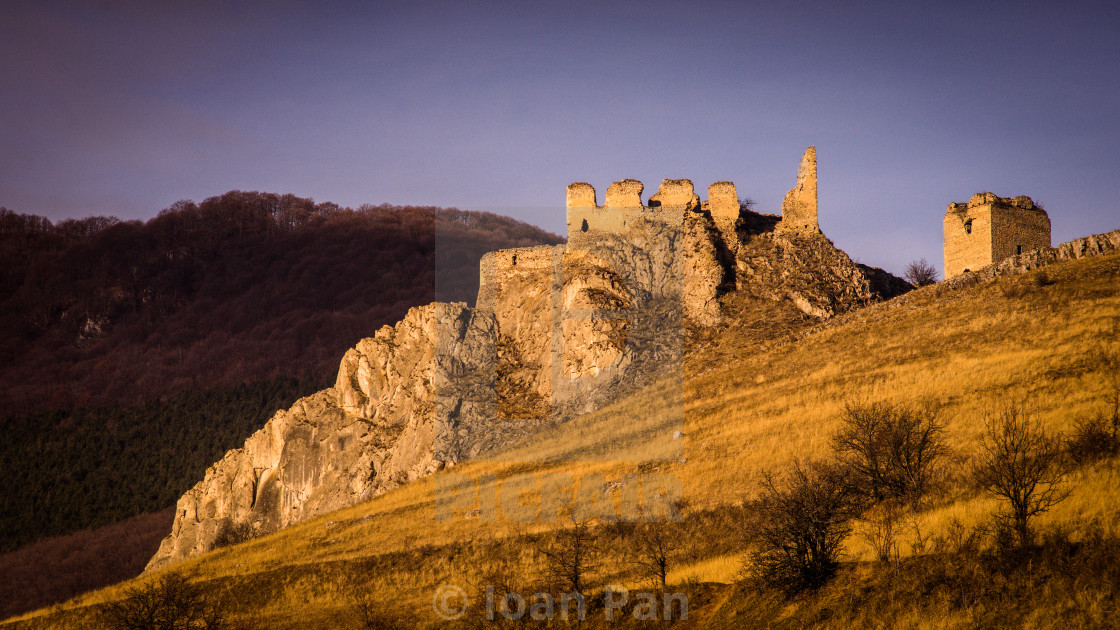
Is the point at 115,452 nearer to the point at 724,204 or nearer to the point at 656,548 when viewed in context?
the point at 724,204

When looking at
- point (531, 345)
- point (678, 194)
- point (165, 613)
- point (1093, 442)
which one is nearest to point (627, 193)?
point (678, 194)

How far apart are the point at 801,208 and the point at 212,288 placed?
269ft

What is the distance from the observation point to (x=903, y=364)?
96.7 ft

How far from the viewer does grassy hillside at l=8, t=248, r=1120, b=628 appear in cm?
1316

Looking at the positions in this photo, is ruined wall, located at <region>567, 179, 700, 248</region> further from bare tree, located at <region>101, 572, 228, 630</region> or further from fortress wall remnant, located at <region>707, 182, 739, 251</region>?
bare tree, located at <region>101, 572, 228, 630</region>

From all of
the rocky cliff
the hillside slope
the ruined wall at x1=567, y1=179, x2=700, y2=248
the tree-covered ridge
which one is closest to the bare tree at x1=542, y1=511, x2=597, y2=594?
the rocky cliff

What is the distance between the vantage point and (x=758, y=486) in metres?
23.1

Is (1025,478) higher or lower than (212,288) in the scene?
lower

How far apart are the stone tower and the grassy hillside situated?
11.2 ft

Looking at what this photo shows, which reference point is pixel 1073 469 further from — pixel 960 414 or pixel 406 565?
pixel 406 565

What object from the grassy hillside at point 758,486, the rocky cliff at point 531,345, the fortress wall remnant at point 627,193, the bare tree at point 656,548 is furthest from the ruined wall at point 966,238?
the bare tree at point 656,548

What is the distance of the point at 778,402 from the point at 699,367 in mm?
7588

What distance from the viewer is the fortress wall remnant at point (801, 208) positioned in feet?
148

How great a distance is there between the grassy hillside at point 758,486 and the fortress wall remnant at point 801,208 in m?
6.63
